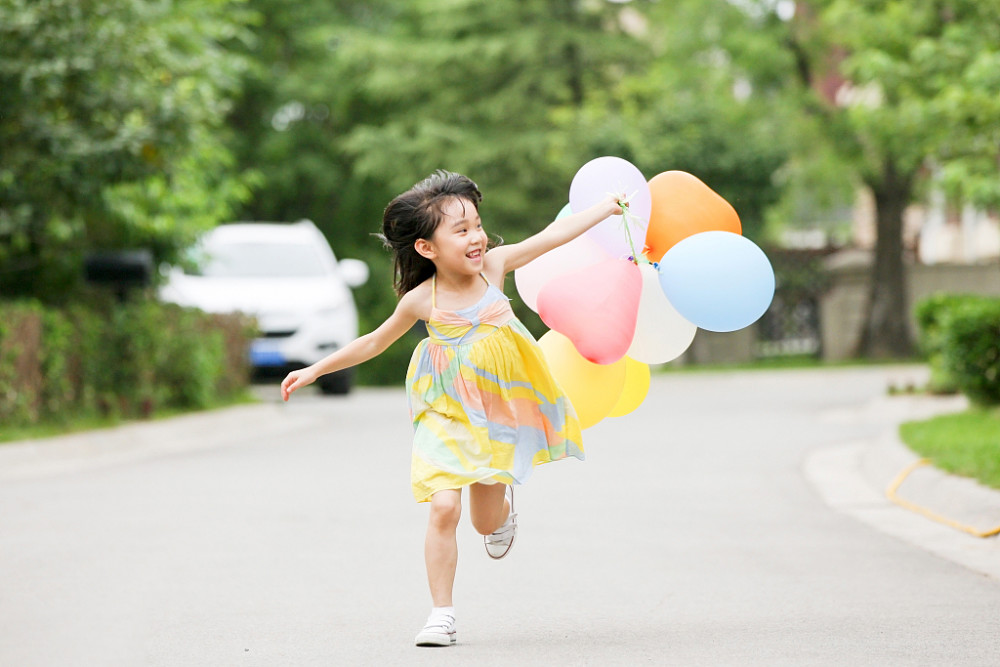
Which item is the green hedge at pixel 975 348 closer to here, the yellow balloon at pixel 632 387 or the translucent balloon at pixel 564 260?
the yellow balloon at pixel 632 387

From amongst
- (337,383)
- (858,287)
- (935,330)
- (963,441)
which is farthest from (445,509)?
(858,287)

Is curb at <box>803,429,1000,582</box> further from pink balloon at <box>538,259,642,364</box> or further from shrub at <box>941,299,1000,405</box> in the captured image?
pink balloon at <box>538,259,642,364</box>

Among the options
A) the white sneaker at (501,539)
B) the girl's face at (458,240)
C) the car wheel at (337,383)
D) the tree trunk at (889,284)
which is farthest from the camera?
the tree trunk at (889,284)

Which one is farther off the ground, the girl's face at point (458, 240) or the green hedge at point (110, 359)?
the girl's face at point (458, 240)

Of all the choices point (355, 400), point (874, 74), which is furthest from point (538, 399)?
point (355, 400)

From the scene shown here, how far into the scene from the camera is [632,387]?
6473 mm

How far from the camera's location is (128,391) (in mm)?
14383

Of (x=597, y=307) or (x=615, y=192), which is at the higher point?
(x=615, y=192)

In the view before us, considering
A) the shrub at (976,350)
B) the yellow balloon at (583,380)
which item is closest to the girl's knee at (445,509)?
the yellow balloon at (583,380)

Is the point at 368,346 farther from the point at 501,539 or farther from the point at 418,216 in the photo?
the point at 501,539

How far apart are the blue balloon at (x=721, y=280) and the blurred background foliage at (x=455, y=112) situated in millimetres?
6119

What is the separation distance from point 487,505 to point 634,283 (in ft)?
3.67

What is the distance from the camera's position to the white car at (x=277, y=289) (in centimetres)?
1819

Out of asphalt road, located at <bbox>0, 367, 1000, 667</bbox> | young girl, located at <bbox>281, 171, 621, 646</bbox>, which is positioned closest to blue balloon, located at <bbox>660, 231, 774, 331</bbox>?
young girl, located at <bbox>281, 171, 621, 646</bbox>
